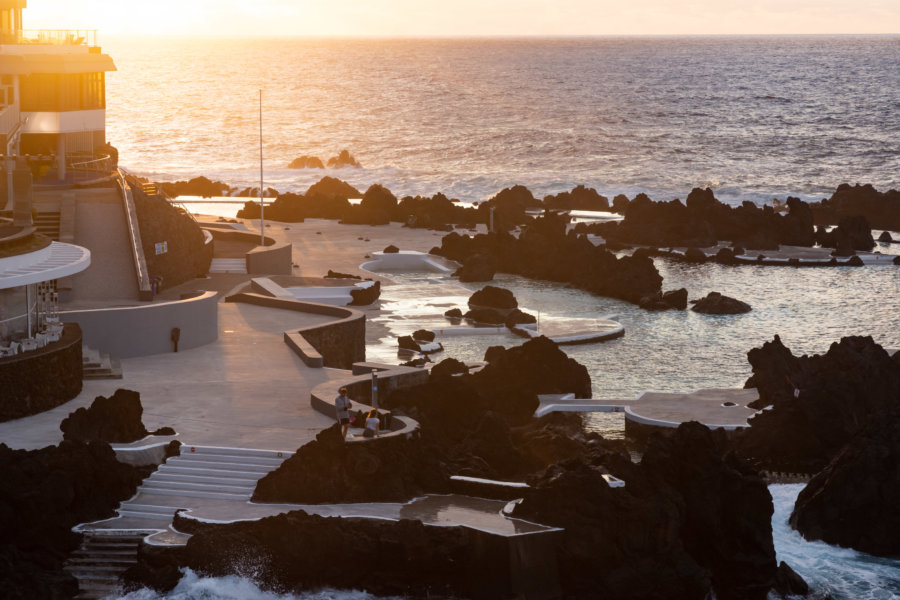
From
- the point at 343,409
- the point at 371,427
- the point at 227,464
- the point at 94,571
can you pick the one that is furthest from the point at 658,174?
the point at 94,571

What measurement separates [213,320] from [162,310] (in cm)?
207

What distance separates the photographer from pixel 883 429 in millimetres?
29703

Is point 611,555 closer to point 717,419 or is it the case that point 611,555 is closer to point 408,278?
point 717,419

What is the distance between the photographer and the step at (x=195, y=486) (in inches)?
1071

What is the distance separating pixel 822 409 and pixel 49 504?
19191 millimetres

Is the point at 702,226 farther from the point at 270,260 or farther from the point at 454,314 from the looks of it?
the point at 270,260

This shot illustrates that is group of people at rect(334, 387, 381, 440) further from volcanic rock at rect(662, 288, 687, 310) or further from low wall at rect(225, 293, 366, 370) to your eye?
volcanic rock at rect(662, 288, 687, 310)

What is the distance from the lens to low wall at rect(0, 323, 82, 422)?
3012 cm

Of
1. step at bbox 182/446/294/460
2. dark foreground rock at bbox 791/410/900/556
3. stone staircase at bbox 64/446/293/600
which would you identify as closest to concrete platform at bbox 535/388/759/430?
dark foreground rock at bbox 791/410/900/556

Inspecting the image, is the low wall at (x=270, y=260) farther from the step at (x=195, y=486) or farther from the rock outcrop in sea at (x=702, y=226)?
the step at (x=195, y=486)

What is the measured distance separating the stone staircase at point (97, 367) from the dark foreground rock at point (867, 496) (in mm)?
16221

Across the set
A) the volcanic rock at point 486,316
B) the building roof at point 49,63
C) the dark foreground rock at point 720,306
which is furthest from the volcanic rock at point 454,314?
the building roof at point 49,63

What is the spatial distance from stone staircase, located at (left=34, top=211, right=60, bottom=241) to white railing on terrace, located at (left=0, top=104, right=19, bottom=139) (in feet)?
12.4

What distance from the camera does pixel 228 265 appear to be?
54750mm
